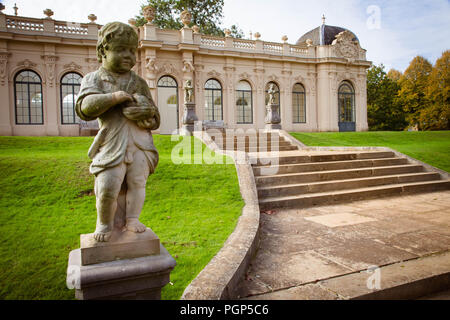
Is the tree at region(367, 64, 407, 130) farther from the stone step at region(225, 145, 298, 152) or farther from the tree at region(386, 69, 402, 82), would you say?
the stone step at region(225, 145, 298, 152)

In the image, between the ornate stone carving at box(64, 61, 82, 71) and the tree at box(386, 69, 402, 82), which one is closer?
the ornate stone carving at box(64, 61, 82, 71)

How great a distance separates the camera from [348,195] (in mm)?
6566

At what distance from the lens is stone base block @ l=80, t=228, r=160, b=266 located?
7.34 feet

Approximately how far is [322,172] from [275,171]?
3.98ft

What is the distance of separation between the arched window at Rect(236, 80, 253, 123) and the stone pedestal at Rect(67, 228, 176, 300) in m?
20.1

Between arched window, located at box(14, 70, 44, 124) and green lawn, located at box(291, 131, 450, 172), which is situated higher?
arched window, located at box(14, 70, 44, 124)

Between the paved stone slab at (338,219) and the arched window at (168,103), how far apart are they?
1611 cm

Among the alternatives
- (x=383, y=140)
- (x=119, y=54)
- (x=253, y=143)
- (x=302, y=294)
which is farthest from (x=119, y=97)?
(x=383, y=140)

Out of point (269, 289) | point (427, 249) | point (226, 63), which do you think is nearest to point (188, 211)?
point (269, 289)

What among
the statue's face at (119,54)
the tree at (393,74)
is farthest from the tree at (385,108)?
the statue's face at (119,54)

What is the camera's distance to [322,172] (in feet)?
24.1

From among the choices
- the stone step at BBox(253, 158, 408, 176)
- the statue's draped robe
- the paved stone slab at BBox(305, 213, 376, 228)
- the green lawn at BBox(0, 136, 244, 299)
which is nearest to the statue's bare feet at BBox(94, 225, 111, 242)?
the statue's draped robe

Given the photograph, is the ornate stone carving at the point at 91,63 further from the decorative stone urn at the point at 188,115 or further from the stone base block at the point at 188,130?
the stone base block at the point at 188,130
